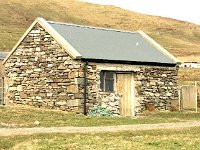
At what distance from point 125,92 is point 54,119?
755cm

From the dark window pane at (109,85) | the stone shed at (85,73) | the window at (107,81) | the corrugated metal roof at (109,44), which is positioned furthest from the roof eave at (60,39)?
the dark window pane at (109,85)

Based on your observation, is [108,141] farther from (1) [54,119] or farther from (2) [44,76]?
Answer: (2) [44,76]

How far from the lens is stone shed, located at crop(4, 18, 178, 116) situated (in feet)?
104

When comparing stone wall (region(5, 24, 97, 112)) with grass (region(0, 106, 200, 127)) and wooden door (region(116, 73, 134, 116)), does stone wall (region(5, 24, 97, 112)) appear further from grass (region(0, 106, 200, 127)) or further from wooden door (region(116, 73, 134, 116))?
wooden door (region(116, 73, 134, 116))

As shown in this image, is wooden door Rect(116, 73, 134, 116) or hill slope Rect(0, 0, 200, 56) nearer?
wooden door Rect(116, 73, 134, 116)

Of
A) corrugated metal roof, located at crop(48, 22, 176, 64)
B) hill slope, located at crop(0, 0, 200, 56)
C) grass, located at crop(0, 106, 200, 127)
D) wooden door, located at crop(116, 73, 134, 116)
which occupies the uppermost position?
hill slope, located at crop(0, 0, 200, 56)

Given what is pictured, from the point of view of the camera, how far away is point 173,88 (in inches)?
1439

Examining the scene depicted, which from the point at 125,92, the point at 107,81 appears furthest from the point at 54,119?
the point at 125,92

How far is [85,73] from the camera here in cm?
3136

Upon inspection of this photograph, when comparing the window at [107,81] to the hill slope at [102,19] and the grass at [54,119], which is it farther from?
the hill slope at [102,19]

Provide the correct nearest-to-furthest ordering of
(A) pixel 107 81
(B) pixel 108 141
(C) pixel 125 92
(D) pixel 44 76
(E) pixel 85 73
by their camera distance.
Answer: (B) pixel 108 141
(E) pixel 85 73
(A) pixel 107 81
(D) pixel 44 76
(C) pixel 125 92

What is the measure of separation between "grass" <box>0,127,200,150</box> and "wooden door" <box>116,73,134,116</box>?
1187 centimetres

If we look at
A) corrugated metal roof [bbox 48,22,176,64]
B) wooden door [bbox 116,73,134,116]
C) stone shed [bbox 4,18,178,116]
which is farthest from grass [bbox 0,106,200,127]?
corrugated metal roof [bbox 48,22,176,64]

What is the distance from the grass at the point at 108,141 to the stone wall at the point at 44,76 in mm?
10035
